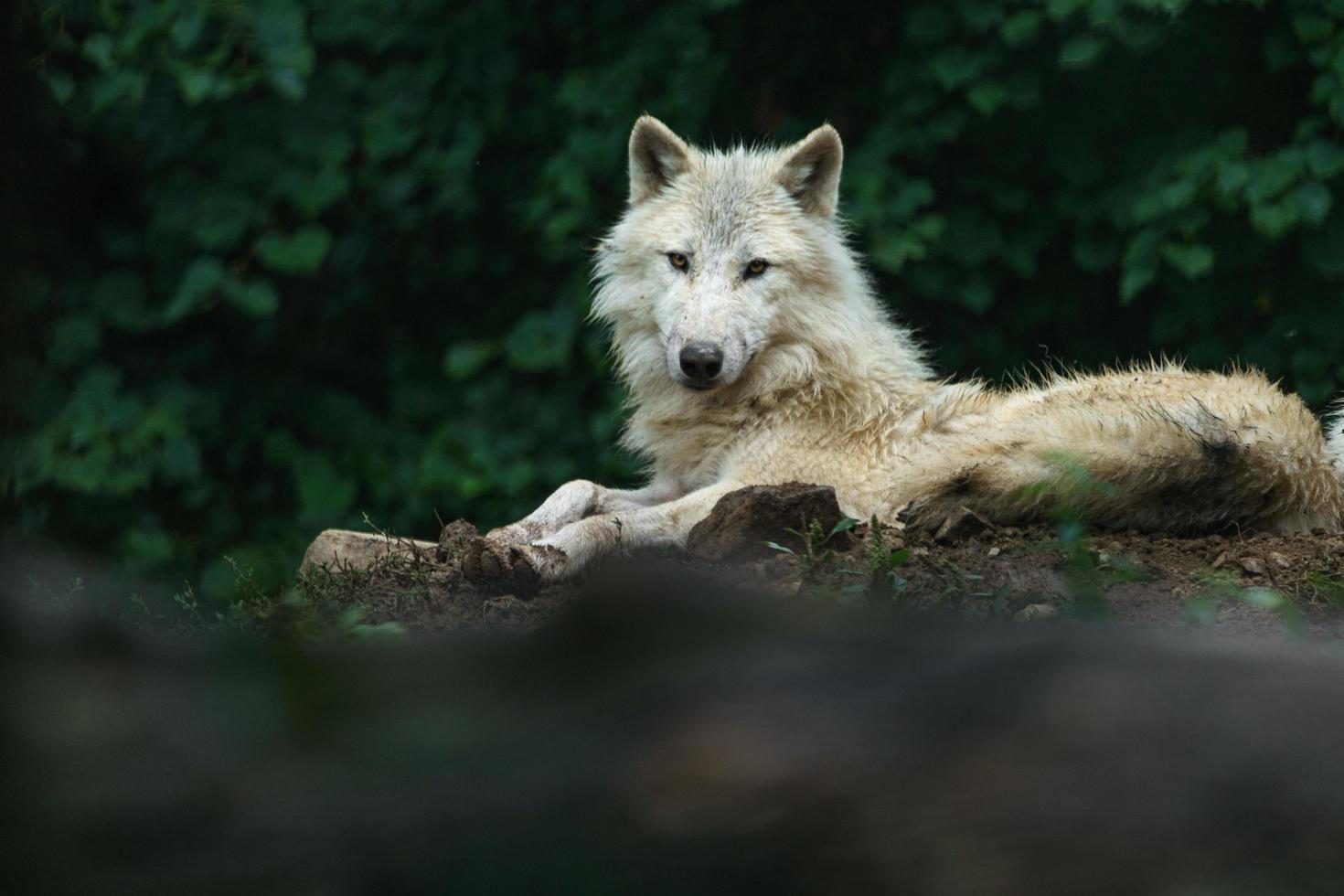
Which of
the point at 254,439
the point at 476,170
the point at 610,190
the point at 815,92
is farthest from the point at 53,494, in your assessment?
the point at 815,92

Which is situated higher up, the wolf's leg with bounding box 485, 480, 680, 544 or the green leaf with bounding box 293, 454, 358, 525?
the wolf's leg with bounding box 485, 480, 680, 544

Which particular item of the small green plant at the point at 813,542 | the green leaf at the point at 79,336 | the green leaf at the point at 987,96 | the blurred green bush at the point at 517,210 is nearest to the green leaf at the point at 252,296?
the blurred green bush at the point at 517,210

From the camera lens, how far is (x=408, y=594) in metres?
3.81

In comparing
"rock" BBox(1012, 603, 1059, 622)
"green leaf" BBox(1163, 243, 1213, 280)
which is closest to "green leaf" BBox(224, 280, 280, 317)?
"green leaf" BBox(1163, 243, 1213, 280)

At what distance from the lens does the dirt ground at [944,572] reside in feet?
10.4

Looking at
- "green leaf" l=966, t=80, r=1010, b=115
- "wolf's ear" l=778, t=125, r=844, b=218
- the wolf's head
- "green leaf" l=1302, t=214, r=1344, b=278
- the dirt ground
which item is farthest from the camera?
"green leaf" l=966, t=80, r=1010, b=115

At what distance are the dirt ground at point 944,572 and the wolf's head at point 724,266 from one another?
1.03 metres

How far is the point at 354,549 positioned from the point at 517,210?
11.0ft

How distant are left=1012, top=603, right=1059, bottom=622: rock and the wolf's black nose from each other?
76.1 inches

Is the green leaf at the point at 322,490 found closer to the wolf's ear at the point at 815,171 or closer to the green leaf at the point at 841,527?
the wolf's ear at the point at 815,171

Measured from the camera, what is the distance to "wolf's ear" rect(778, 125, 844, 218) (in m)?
5.49

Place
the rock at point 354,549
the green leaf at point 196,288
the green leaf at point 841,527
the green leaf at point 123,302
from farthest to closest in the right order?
the green leaf at point 123,302
the green leaf at point 196,288
the rock at point 354,549
the green leaf at point 841,527

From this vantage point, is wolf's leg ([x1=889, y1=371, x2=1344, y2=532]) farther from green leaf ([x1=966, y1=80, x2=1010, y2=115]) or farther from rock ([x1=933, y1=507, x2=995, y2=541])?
green leaf ([x1=966, y1=80, x2=1010, y2=115])

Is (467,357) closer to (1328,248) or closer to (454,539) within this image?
(454,539)
